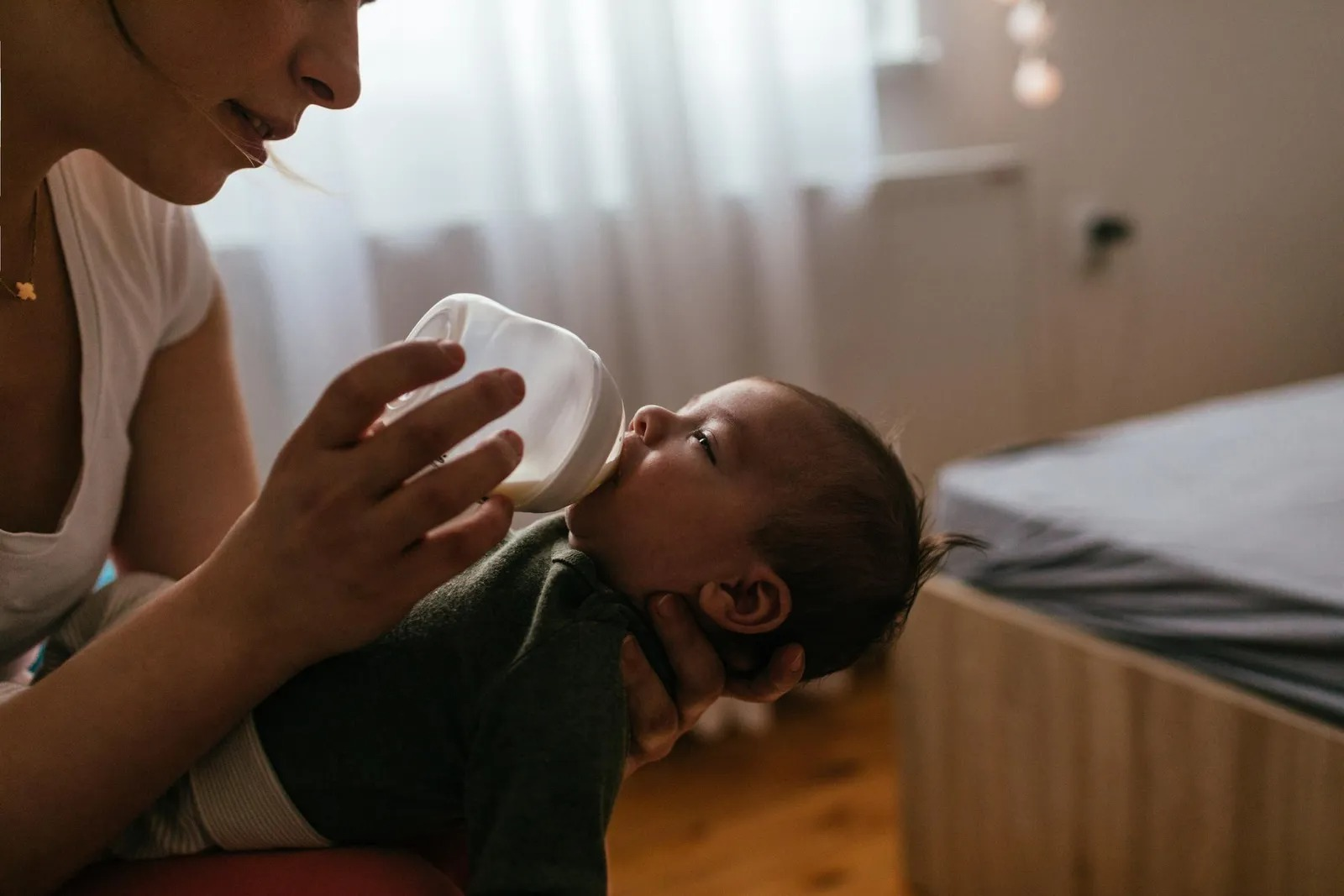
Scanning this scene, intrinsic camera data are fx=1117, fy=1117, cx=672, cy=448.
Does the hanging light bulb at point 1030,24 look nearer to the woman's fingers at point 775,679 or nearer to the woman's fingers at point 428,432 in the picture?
the woman's fingers at point 775,679

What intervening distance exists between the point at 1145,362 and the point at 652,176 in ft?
4.62

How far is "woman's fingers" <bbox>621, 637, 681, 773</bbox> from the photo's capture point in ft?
2.61

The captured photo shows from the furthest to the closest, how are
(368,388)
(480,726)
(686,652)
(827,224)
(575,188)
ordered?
(827,224), (575,188), (686,652), (480,726), (368,388)

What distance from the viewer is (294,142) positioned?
1797 mm

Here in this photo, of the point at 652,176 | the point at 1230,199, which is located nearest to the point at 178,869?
the point at 652,176

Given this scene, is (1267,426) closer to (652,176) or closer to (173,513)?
(652,176)

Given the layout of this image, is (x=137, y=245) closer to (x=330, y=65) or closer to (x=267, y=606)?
(x=330, y=65)

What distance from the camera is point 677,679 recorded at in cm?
84

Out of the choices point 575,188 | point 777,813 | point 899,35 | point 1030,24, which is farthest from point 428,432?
point 1030,24

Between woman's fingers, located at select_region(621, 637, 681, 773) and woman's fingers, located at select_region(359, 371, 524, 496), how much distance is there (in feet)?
0.77

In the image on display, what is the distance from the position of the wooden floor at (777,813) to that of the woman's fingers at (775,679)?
1050 millimetres

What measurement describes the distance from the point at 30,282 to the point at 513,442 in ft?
1.70

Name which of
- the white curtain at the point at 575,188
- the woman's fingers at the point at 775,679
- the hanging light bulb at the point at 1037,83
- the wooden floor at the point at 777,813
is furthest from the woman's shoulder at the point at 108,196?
the hanging light bulb at the point at 1037,83

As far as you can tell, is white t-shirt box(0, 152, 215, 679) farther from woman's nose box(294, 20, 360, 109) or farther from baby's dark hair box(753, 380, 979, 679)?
baby's dark hair box(753, 380, 979, 679)
